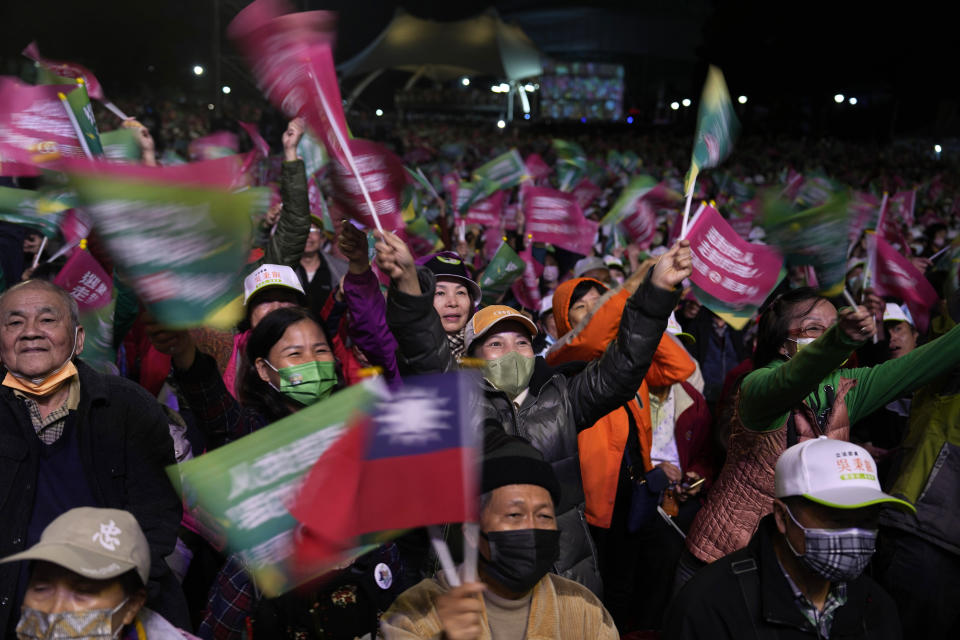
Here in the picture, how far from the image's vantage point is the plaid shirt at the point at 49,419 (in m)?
2.89

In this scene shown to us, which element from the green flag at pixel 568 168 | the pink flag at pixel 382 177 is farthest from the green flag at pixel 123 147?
the green flag at pixel 568 168

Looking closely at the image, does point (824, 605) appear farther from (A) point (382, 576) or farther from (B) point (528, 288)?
(B) point (528, 288)

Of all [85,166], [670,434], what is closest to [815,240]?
Answer: [670,434]

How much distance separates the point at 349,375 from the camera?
442cm

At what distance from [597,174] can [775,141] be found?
24.6 meters

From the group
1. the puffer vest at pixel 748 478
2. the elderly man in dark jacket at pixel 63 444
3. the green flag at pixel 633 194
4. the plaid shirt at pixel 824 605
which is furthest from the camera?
the green flag at pixel 633 194

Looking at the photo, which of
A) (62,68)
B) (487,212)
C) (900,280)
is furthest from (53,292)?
(487,212)

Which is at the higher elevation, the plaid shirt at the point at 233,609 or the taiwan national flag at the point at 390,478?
the taiwan national flag at the point at 390,478

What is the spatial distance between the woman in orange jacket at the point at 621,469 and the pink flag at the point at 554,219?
314cm

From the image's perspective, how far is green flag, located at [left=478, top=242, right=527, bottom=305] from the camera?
6.57m

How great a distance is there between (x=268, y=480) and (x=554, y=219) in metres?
5.92

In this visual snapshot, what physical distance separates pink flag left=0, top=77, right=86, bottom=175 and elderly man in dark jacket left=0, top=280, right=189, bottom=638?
183 centimetres

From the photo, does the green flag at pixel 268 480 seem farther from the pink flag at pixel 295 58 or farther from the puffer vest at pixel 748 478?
the puffer vest at pixel 748 478

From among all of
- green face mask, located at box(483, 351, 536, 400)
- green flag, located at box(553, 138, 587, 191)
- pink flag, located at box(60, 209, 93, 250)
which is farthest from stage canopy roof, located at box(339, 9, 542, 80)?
green face mask, located at box(483, 351, 536, 400)
